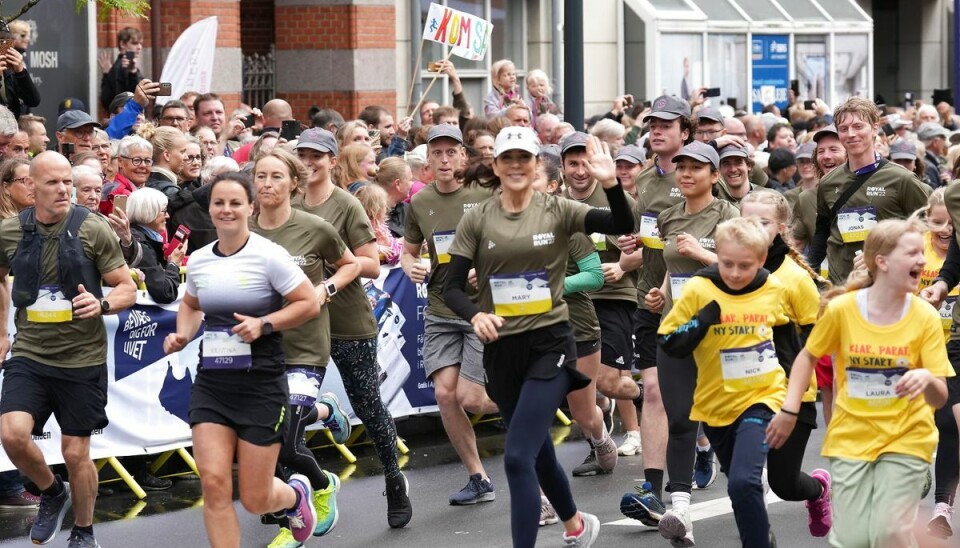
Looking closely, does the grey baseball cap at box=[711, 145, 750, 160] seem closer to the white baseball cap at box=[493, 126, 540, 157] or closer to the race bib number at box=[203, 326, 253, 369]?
the white baseball cap at box=[493, 126, 540, 157]

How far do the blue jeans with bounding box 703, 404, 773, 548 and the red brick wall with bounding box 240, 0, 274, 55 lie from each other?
50.6 feet

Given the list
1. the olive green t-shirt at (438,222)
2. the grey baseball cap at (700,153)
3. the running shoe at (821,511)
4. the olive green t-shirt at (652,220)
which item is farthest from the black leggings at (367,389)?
the running shoe at (821,511)

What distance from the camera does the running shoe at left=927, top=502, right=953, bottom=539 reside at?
801 centimetres

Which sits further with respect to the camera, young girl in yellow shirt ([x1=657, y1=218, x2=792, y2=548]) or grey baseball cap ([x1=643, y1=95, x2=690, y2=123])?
grey baseball cap ([x1=643, y1=95, x2=690, y2=123])

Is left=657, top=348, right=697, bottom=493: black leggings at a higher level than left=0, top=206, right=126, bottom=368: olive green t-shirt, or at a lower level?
lower

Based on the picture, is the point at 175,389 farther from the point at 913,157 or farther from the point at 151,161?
the point at 913,157

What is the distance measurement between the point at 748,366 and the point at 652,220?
6.53ft

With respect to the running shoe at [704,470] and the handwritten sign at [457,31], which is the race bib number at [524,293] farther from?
the handwritten sign at [457,31]

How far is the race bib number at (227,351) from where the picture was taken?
7023mm

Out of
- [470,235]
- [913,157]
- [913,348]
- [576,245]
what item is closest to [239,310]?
[470,235]

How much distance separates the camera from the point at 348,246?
8562 mm

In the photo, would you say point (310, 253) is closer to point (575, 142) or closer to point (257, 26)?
point (575, 142)

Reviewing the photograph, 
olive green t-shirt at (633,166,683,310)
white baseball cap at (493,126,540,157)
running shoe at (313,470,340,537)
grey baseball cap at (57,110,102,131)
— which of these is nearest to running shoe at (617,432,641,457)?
olive green t-shirt at (633,166,683,310)

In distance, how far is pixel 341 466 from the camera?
10250mm
